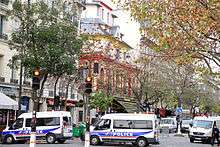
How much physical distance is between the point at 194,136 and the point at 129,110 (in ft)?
80.7

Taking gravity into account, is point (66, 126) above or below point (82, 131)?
above

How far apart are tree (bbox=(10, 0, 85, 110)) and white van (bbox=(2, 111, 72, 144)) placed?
4.31 m

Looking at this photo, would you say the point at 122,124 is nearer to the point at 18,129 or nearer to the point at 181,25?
the point at 18,129

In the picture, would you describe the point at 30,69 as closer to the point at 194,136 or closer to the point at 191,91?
the point at 194,136

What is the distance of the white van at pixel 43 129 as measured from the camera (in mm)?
35719

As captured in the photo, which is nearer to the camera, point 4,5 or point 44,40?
point 44,40

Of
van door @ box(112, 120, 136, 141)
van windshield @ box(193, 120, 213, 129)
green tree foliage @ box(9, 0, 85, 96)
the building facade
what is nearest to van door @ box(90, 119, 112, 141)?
van door @ box(112, 120, 136, 141)

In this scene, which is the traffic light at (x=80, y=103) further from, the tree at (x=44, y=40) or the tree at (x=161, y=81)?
the tree at (x=44, y=40)

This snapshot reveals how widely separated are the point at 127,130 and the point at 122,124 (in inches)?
23.6

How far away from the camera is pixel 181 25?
79.1 feet

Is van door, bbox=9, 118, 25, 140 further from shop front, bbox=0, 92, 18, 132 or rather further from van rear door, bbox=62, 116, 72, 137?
van rear door, bbox=62, 116, 72, 137

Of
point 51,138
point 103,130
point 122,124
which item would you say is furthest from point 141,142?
point 51,138

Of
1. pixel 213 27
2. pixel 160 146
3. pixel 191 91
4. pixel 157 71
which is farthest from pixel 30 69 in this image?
pixel 191 91

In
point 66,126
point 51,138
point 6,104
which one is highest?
point 6,104
